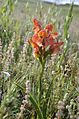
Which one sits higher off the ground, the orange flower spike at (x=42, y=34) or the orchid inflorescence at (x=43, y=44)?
the orange flower spike at (x=42, y=34)

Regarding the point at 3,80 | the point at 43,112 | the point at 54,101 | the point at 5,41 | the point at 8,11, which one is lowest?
the point at 43,112

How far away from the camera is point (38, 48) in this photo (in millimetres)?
1762

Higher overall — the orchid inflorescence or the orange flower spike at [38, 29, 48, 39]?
the orange flower spike at [38, 29, 48, 39]

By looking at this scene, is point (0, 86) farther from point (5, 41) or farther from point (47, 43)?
point (5, 41)

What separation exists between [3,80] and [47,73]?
38 centimetres

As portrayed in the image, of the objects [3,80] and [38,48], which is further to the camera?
[3,80]

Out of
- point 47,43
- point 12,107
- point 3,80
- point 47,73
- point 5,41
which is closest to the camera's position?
point 47,43

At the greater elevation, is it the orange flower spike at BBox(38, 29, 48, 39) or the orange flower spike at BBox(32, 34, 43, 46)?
the orange flower spike at BBox(38, 29, 48, 39)

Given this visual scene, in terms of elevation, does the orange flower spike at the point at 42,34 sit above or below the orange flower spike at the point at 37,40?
above

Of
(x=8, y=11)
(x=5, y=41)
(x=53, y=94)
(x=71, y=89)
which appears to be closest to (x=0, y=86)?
(x=53, y=94)

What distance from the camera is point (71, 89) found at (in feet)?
7.84

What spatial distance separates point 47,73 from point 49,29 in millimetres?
829

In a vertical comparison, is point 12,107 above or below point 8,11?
below

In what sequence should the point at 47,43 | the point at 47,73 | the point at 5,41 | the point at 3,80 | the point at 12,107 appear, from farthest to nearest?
the point at 5,41, the point at 47,73, the point at 3,80, the point at 12,107, the point at 47,43
